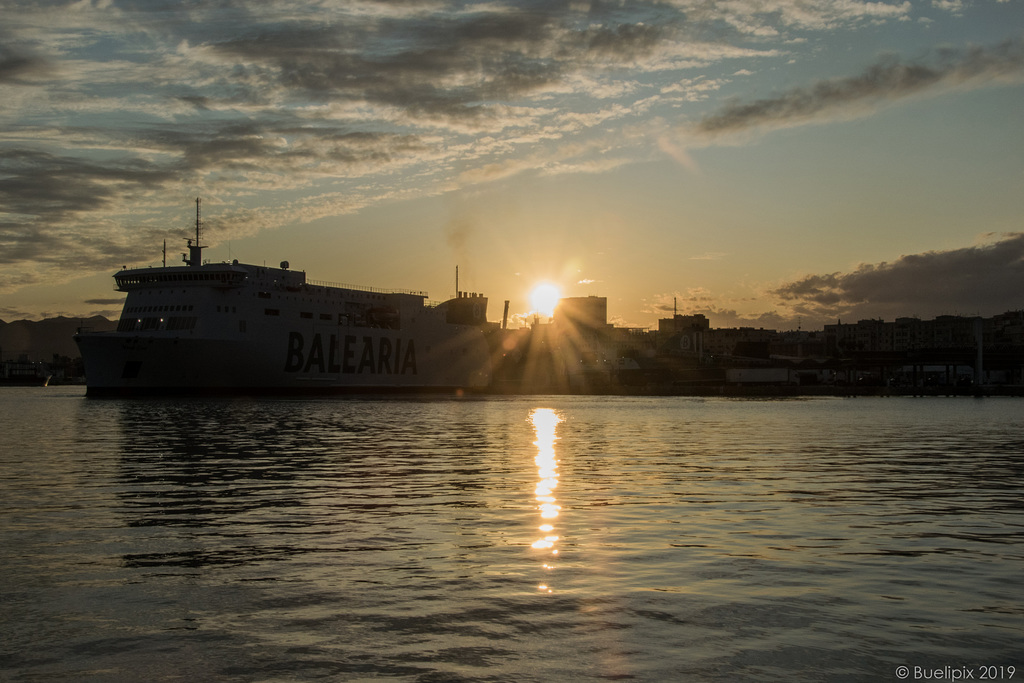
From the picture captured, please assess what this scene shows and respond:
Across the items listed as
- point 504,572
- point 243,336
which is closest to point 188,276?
point 243,336

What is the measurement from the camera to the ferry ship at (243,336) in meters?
84.6

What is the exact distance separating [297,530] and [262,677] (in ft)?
23.6

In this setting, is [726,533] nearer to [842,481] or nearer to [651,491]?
[651,491]

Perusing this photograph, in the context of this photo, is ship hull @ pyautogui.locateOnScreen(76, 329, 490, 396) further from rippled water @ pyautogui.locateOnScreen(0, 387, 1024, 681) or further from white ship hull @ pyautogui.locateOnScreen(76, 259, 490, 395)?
rippled water @ pyautogui.locateOnScreen(0, 387, 1024, 681)

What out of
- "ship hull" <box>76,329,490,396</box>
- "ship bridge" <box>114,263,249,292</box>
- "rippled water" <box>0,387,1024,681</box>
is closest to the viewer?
"rippled water" <box>0,387,1024,681</box>

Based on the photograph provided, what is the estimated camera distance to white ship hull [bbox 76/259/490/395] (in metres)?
84.6

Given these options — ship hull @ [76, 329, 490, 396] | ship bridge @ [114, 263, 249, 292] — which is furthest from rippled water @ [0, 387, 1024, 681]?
ship bridge @ [114, 263, 249, 292]

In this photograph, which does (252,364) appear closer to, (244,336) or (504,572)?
(244,336)

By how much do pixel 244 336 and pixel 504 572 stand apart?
80596 millimetres

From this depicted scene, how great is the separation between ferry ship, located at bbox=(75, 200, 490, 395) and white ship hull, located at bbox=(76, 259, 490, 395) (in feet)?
0.34

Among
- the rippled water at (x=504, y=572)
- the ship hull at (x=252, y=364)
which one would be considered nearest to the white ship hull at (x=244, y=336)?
the ship hull at (x=252, y=364)

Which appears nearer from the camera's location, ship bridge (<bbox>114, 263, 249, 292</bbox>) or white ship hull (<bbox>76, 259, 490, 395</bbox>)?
white ship hull (<bbox>76, 259, 490, 395</bbox>)

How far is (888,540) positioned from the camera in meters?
13.2

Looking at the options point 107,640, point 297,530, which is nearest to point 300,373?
point 297,530
